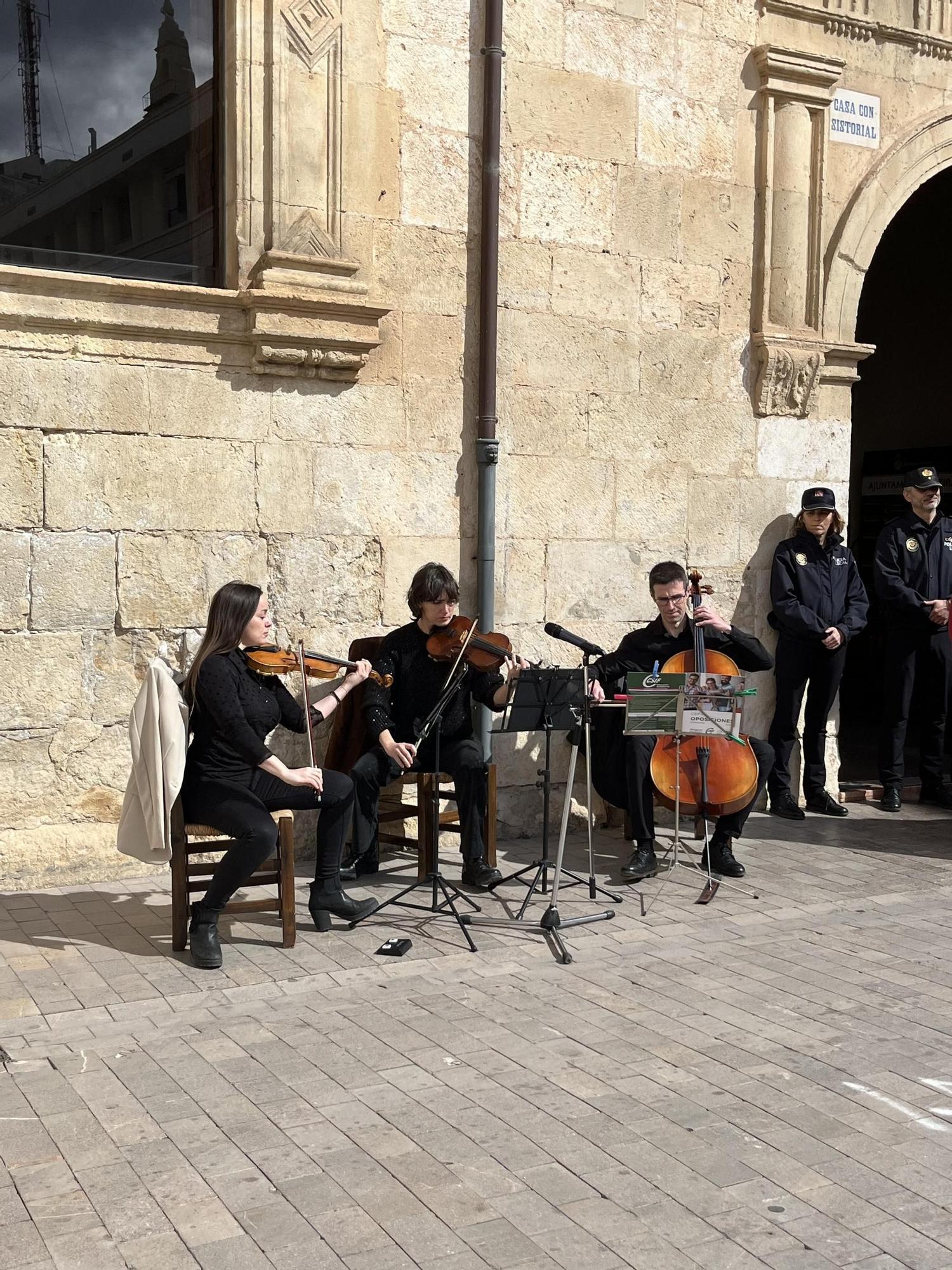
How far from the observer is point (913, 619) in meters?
8.28

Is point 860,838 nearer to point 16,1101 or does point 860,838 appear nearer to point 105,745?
point 105,745

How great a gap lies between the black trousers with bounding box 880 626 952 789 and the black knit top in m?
3.19

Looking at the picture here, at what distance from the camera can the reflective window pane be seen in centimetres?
638

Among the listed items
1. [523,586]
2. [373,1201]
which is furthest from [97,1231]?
[523,586]

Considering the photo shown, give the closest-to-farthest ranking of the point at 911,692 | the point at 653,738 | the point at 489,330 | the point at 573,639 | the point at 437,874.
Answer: the point at 573,639, the point at 437,874, the point at 653,738, the point at 489,330, the point at 911,692

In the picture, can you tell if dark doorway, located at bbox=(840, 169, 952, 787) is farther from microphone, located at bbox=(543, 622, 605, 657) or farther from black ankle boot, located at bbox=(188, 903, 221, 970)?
black ankle boot, located at bbox=(188, 903, 221, 970)

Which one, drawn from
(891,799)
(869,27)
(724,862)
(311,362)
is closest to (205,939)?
(724,862)

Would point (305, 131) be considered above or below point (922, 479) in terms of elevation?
above

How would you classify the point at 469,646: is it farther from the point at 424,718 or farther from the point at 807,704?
the point at 807,704

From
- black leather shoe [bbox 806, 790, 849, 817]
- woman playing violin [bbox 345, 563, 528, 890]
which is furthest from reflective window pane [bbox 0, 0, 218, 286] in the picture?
black leather shoe [bbox 806, 790, 849, 817]

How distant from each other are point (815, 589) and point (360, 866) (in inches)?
130

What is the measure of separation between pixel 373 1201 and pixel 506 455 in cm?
466

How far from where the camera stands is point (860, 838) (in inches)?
296

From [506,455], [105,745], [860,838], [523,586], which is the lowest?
[860,838]
